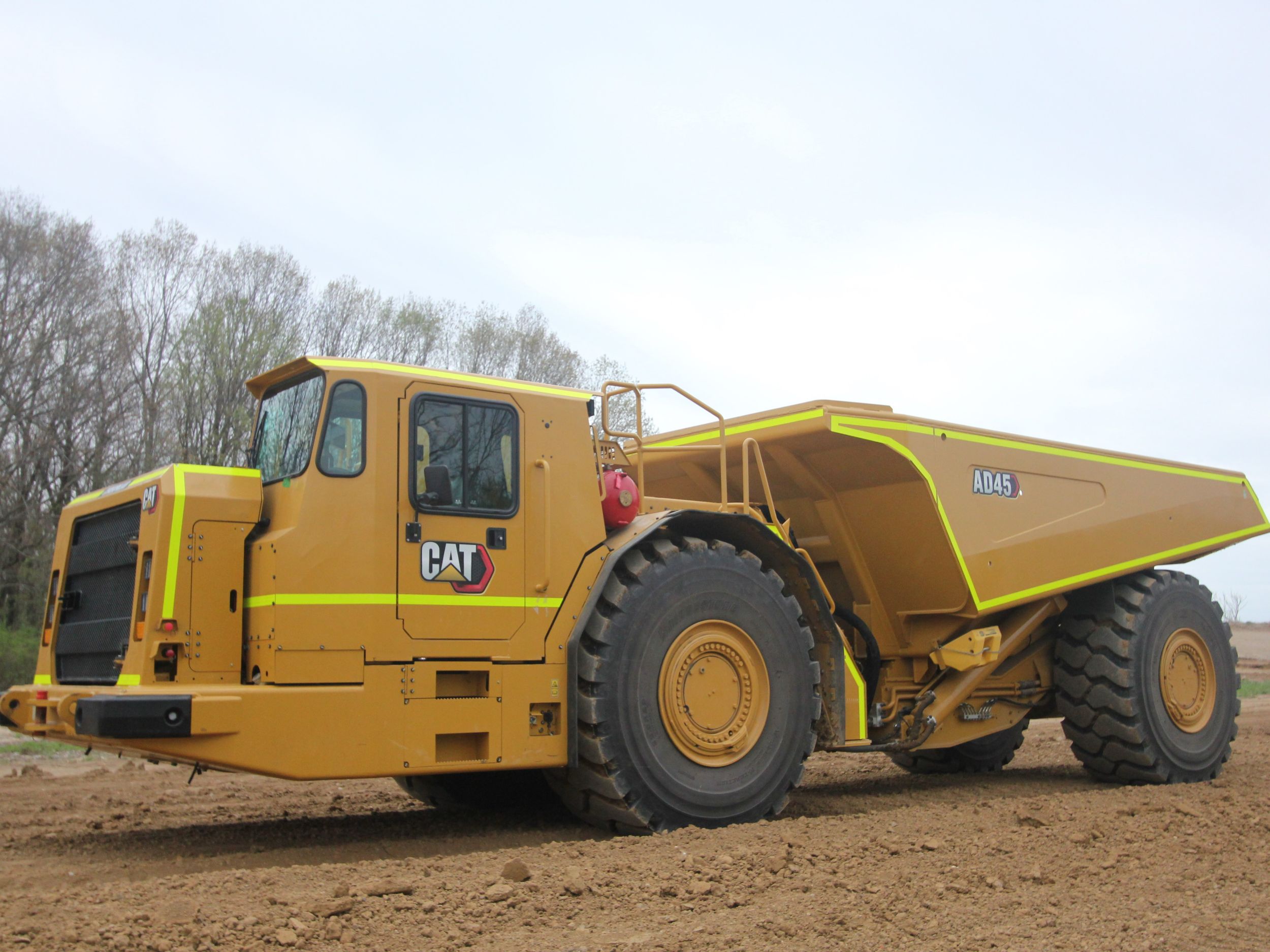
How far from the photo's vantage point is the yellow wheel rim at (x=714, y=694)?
6.52m

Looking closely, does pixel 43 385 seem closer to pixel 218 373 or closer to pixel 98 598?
pixel 218 373

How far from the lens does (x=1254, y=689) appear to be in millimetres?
23516

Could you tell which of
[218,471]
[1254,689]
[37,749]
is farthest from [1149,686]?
[1254,689]

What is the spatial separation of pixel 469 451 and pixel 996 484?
4.19 m

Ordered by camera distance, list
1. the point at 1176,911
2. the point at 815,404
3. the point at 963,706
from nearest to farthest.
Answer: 1. the point at 1176,911
2. the point at 815,404
3. the point at 963,706

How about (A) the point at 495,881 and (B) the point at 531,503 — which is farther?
(B) the point at 531,503

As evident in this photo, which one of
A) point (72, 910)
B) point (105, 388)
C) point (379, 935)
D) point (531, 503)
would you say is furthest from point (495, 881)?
point (105, 388)

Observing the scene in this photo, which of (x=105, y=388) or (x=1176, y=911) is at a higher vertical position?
(x=105, y=388)

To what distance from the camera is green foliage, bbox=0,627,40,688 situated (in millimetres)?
20891

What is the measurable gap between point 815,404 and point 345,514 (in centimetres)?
328

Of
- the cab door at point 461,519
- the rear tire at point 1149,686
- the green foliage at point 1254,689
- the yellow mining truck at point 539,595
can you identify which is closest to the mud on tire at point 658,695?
the yellow mining truck at point 539,595

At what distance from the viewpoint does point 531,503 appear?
6379 millimetres

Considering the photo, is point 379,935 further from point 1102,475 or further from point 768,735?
point 1102,475

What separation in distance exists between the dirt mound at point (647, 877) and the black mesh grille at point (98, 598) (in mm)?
1014
